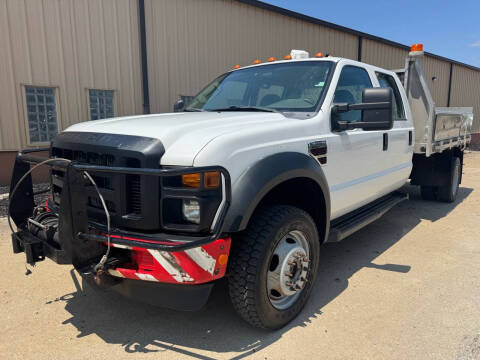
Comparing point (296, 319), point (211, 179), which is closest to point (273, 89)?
point (211, 179)

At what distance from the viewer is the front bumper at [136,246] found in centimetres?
200

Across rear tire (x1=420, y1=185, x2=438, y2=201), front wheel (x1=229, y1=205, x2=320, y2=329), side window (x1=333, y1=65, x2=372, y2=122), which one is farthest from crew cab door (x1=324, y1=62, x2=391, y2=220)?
rear tire (x1=420, y1=185, x2=438, y2=201)

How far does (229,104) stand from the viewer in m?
3.54

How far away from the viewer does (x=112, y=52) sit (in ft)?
27.3

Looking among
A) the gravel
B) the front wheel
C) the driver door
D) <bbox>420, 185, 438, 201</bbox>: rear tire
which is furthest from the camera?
<bbox>420, 185, 438, 201</bbox>: rear tire

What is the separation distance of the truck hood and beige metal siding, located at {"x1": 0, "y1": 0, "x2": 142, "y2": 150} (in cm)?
556

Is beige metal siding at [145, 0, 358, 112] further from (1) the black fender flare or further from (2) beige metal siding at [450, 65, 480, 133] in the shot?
(2) beige metal siding at [450, 65, 480, 133]

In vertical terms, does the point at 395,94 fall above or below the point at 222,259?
above

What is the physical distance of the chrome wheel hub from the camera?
2537 millimetres

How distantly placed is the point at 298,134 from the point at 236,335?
4.87 ft

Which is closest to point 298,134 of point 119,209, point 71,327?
point 119,209

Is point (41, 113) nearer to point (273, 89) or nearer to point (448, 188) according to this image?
point (273, 89)

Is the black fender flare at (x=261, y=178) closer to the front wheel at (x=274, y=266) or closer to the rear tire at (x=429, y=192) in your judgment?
the front wheel at (x=274, y=266)

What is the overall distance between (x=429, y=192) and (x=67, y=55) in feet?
24.9
